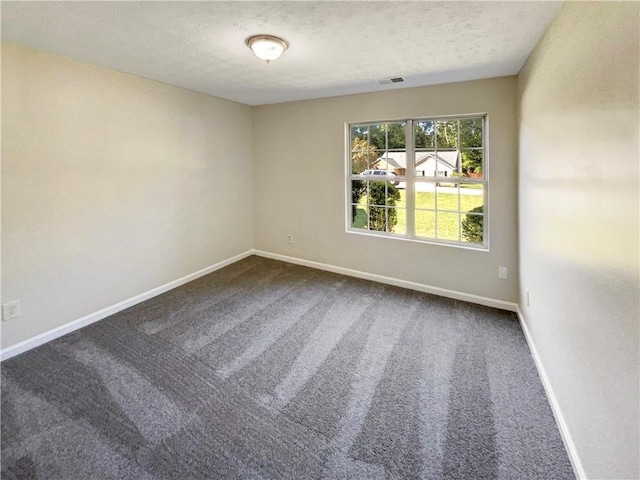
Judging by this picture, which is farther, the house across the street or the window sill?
the house across the street

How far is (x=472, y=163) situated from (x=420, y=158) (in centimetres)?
57

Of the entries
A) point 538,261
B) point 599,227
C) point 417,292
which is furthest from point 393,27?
point 417,292

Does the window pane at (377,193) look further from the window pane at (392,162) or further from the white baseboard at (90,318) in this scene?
the white baseboard at (90,318)

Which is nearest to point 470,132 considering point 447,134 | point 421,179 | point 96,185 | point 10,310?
point 447,134

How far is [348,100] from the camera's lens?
399cm

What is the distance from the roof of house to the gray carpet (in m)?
1.64

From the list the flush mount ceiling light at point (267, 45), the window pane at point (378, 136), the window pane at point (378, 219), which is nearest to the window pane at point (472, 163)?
the window pane at point (378, 136)

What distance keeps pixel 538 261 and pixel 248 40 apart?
266cm

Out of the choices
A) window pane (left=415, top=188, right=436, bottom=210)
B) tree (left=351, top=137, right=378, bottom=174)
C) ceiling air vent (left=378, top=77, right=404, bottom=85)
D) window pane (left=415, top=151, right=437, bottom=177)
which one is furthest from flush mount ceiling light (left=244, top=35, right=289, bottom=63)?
window pane (left=415, top=188, right=436, bottom=210)

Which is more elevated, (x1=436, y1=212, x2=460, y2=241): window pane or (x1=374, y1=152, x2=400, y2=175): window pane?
(x1=374, y1=152, x2=400, y2=175): window pane

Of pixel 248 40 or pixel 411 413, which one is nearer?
pixel 411 413

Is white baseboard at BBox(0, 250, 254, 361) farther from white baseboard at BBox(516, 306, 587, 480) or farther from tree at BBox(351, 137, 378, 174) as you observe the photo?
white baseboard at BBox(516, 306, 587, 480)

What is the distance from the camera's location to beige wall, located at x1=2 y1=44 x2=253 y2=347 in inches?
96.7

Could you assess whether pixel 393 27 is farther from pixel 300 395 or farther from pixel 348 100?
pixel 300 395
